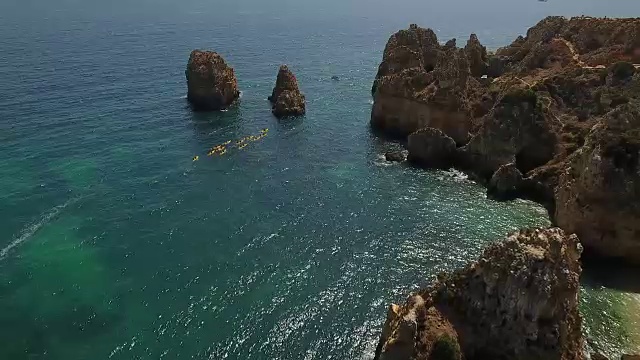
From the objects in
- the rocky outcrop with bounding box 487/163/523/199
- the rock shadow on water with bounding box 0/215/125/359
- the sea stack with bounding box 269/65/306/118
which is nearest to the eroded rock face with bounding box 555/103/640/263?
the rocky outcrop with bounding box 487/163/523/199

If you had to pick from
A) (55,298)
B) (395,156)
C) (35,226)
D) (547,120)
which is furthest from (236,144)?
(547,120)

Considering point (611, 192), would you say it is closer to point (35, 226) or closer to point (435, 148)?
point (435, 148)

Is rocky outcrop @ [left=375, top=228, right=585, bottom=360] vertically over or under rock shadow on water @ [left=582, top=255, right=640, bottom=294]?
over

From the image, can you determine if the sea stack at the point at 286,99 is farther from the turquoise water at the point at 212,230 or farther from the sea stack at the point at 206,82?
the sea stack at the point at 206,82

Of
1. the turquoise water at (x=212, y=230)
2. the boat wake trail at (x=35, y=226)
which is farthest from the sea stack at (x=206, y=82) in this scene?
the boat wake trail at (x=35, y=226)

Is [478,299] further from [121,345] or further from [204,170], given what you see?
[204,170]

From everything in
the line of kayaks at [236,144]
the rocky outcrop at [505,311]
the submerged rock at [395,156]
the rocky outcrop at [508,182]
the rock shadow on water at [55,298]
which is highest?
the rocky outcrop at [505,311]

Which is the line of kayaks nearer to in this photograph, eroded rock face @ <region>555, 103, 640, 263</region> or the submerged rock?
the submerged rock
